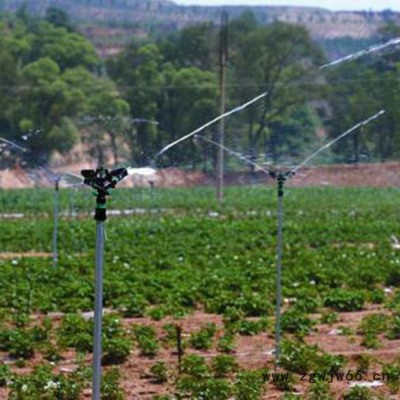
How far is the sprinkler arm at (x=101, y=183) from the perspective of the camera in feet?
24.2

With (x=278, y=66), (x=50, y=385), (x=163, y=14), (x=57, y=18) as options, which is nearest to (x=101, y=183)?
(x=50, y=385)

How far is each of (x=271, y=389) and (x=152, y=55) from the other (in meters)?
51.6

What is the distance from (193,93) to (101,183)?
4303 cm

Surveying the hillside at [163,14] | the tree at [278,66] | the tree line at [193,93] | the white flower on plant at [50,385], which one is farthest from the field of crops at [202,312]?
the hillside at [163,14]

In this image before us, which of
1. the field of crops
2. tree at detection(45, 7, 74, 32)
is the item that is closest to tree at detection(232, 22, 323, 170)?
the field of crops

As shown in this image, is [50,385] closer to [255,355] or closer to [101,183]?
[255,355]

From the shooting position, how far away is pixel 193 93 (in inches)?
1981

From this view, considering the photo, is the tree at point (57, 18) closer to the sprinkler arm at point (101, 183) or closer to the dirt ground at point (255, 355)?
the dirt ground at point (255, 355)

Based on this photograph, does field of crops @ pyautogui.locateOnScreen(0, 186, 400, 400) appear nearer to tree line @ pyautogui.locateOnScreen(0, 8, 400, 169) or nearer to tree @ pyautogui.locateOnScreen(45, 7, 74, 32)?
tree line @ pyautogui.locateOnScreen(0, 8, 400, 169)

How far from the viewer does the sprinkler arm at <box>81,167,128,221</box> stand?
7379 mm

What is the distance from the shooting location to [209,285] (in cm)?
1673

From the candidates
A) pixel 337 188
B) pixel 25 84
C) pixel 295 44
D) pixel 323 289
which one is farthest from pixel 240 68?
pixel 323 289

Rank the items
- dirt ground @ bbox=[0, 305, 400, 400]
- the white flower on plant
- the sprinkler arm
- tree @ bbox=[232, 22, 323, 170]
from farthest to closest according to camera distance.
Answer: tree @ bbox=[232, 22, 323, 170]
dirt ground @ bbox=[0, 305, 400, 400]
the white flower on plant
the sprinkler arm

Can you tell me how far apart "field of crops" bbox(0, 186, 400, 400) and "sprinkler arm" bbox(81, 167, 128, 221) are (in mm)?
2405
